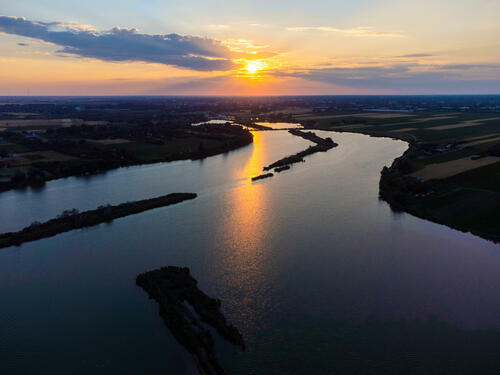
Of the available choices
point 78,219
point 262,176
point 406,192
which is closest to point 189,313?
point 78,219

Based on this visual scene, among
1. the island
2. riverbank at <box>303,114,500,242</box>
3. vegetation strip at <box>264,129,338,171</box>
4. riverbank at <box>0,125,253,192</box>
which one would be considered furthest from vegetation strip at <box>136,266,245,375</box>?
vegetation strip at <box>264,129,338,171</box>

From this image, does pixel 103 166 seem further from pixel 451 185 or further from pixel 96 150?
pixel 451 185

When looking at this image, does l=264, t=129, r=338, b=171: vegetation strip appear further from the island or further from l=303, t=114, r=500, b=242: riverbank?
l=303, t=114, r=500, b=242: riverbank

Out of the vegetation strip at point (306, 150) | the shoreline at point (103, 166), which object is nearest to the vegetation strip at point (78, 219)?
the shoreline at point (103, 166)

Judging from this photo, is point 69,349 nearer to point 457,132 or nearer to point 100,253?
point 100,253

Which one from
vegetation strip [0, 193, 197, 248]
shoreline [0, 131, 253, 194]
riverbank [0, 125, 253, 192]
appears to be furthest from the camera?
riverbank [0, 125, 253, 192]
